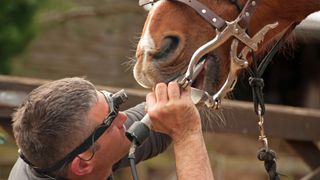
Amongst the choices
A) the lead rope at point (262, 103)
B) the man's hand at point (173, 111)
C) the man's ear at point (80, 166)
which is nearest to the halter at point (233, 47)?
the lead rope at point (262, 103)

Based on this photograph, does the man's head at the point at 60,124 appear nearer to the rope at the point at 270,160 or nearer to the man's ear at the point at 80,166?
the man's ear at the point at 80,166

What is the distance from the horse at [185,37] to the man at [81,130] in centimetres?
10

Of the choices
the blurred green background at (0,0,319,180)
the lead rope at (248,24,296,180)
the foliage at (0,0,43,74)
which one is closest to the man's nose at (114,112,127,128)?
the lead rope at (248,24,296,180)

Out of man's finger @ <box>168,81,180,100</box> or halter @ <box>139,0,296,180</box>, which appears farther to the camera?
halter @ <box>139,0,296,180</box>

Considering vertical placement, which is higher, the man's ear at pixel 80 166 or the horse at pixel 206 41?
the horse at pixel 206 41

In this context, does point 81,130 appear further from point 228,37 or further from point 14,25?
point 14,25

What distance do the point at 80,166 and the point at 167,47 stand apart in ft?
1.42

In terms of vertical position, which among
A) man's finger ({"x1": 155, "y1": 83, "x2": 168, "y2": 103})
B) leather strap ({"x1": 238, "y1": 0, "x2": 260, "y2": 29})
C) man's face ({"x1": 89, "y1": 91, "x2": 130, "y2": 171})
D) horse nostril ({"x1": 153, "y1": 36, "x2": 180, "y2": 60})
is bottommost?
man's face ({"x1": 89, "y1": 91, "x2": 130, "y2": 171})

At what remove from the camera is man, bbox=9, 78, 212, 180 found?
2.00 metres

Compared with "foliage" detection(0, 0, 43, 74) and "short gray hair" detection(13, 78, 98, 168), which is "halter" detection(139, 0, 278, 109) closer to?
"short gray hair" detection(13, 78, 98, 168)

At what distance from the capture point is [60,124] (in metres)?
2.11

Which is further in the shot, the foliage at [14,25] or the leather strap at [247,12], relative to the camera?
the foliage at [14,25]

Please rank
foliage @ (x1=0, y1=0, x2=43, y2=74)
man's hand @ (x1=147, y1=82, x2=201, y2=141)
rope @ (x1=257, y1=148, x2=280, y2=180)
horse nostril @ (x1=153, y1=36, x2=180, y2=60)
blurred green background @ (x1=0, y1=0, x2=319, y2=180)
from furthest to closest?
blurred green background @ (x1=0, y1=0, x2=319, y2=180), foliage @ (x1=0, y1=0, x2=43, y2=74), rope @ (x1=257, y1=148, x2=280, y2=180), horse nostril @ (x1=153, y1=36, x2=180, y2=60), man's hand @ (x1=147, y1=82, x2=201, y2=141)

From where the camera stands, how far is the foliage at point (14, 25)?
5.59 metres
